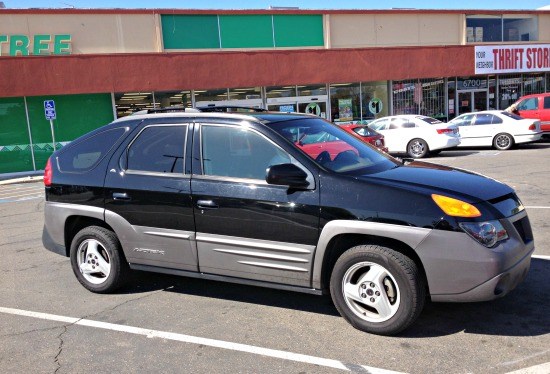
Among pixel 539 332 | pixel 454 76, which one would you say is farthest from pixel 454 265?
pixel 454 76

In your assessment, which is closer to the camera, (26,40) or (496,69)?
(26,40)

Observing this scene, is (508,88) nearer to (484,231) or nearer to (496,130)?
(496,130)

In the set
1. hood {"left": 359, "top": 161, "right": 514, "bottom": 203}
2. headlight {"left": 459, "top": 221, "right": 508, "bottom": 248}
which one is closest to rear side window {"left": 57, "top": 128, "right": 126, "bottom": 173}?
hood {"left": 359, "top": 161, "right": 514, "bottom": 203}

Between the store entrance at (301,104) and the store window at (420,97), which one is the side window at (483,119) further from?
the store entrance at (301,104)

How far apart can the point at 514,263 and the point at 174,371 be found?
2542 millimetres

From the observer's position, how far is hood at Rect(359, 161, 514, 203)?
3705 millimetres

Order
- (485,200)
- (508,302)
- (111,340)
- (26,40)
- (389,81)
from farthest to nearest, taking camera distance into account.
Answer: (389,81) → (26,40) → (508,302) → (111,340) → (485,200)

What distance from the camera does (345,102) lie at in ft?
75.3

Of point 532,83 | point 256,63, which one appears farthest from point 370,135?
point 532,83

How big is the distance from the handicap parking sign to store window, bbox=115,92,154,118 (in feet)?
8.40

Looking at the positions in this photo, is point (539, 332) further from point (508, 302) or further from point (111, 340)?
point (111, 340)

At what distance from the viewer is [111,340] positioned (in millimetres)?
3953

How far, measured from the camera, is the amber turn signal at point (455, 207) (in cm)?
352

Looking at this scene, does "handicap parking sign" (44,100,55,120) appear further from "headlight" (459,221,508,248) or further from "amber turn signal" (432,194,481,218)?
"headlight" (459,221,508,248)
